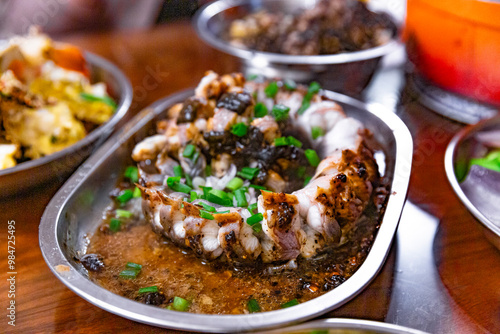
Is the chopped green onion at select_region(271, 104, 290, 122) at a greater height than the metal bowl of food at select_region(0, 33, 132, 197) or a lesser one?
greater

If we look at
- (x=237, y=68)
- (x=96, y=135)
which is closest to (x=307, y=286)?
(x=96, y=135)

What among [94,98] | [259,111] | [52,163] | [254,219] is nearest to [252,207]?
[254,219]

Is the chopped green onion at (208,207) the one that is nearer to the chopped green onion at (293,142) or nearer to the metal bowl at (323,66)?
the chopped green onion at (293,142)

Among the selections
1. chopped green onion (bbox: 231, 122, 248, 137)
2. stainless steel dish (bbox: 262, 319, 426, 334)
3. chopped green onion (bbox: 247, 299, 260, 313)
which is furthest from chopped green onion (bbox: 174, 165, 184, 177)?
stainless steel dish (bbox: 262, 319, 426, 334)

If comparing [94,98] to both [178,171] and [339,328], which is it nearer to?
[178,171]

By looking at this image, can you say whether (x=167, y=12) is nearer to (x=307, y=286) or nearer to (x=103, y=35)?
(x=103, y=35)

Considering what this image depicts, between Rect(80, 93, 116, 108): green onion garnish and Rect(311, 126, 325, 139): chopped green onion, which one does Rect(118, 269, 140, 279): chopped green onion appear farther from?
Rect(80, 93, 116, 108): green onion garnish

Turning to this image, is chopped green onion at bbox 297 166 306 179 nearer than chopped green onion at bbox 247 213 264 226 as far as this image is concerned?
No

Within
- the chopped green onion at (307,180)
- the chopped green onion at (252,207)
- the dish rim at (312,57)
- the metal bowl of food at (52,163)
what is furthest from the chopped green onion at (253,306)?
the dish rim at (312,57)
